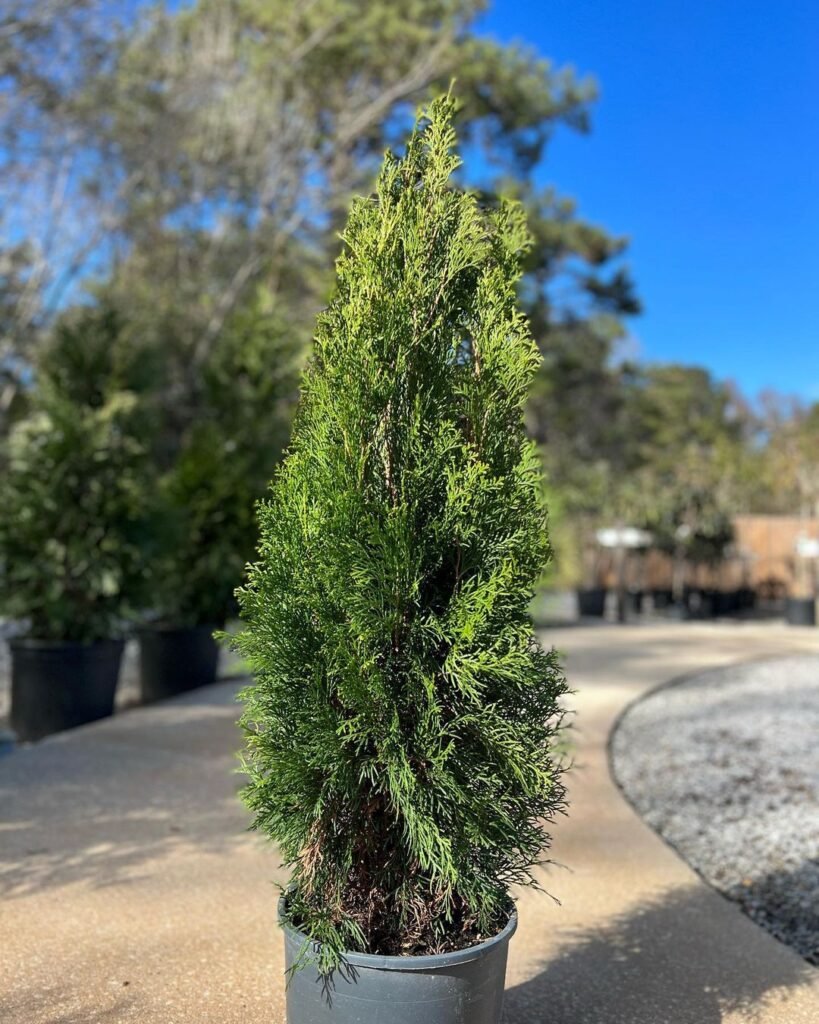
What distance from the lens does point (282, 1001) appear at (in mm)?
2877

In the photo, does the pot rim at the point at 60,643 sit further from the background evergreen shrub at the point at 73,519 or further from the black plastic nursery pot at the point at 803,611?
the black plastic nursery pot at the point at 803,611

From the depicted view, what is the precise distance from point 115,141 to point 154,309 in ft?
7.70

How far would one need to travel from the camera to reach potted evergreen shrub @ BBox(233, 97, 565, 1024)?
232cm

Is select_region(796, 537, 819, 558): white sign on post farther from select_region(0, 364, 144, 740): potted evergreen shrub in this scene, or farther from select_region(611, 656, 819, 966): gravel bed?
select_region(0, 364, 144, 740): potted evergreen shrub

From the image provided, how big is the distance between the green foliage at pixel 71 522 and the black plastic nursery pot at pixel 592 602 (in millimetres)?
11907

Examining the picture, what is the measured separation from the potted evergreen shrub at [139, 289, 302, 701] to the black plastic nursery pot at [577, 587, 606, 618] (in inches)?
368

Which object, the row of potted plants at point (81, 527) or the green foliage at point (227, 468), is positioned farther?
the green foliage at point (227, 468)

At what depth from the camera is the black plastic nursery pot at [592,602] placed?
17672 millimetres

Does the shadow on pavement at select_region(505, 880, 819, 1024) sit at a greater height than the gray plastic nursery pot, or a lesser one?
lesser

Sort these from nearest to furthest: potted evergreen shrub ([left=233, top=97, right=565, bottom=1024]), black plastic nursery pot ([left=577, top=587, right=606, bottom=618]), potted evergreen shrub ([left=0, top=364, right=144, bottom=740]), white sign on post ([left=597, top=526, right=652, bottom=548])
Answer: potted evergreen shrub ([left=233, top=97, right=565, bottom=1024]) < potted evergreen shrub ([left=0, top=364, right=144, bottom=740]) < black plastic nursery pot ([left=577, top=587, right=606, bottom=618]) < white sign on post ([left=597, top=526, right=652, bottom=548])

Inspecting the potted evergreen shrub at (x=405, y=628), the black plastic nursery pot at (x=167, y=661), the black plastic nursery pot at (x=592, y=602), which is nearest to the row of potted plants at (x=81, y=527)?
the black plastic nursery pot at (x=167, y=661)

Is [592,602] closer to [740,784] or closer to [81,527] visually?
[740,784]

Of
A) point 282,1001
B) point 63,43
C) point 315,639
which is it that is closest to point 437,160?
point 315,639

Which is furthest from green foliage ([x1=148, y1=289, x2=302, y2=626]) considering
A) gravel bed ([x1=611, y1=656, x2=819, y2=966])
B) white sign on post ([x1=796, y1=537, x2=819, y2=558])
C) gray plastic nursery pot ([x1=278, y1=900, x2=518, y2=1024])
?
white sign on post ([x1=796, y1=537, x2=819, y2=558])
